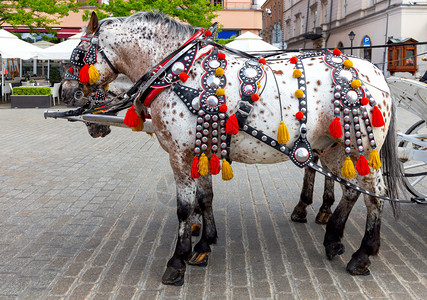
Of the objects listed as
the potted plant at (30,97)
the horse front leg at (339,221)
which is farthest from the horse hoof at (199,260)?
the potted plant at (30,97)

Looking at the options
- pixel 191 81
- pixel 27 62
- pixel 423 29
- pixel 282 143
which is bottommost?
pixel 282 143

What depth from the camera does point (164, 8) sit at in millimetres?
16812

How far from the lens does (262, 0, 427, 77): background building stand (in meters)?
22.0

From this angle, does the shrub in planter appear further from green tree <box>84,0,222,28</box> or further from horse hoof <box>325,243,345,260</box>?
horse hoof <box>325,243,345,260</box>

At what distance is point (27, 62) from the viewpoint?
28.3 meters

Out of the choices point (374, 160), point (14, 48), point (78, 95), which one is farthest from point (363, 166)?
point (14, 48)

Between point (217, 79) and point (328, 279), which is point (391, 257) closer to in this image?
point (328, 279)

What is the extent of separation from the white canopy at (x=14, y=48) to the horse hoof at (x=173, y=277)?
15306 millimetres

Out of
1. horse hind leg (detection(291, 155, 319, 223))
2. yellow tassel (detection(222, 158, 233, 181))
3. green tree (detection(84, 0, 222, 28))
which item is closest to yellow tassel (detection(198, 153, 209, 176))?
yellow tassel (detection(222, 158, 233, 181))

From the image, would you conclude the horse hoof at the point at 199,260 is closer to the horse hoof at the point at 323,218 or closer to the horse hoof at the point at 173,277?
the horse hoof at the point at 173,277

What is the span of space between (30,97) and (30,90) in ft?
1.06

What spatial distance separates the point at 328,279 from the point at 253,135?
1.23 meters

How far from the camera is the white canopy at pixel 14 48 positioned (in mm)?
16188

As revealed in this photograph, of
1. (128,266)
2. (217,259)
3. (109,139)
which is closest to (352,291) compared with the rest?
(217,259)
